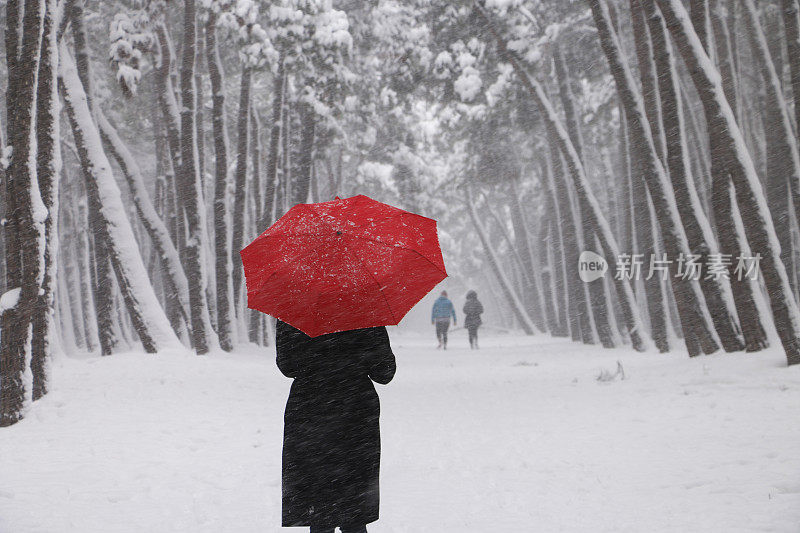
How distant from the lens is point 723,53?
51.8 ft

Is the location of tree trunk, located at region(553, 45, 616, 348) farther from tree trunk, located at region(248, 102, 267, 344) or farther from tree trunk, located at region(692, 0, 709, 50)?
tree trunk, located at region(248, 102, 267, 344)

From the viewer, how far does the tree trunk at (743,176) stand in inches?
407

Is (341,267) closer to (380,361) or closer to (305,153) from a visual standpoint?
(380,361)

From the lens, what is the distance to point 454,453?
7922mm

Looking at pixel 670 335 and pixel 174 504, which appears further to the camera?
pixel 670 335

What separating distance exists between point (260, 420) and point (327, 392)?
6.51 meters

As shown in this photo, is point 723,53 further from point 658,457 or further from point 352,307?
point 352,307

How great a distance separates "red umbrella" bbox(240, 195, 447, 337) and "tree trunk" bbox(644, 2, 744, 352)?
9604mm

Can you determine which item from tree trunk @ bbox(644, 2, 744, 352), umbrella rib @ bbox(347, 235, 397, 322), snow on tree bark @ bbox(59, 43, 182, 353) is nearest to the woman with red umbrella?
umbrella rib @ bbox(347, 235, 397, 322)

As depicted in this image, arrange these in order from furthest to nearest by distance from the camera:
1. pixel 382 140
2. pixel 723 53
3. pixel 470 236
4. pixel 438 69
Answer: pixel 470 236, pixel 382 140, pixel 438 69, pixel 723 53

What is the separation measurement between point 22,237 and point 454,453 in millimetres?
5417

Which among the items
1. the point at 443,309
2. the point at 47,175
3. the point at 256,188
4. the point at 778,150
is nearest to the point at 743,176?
the point at 778,150

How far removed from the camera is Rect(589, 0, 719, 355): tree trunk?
1352 cm

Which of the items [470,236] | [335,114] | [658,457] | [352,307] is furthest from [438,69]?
[470,236]
